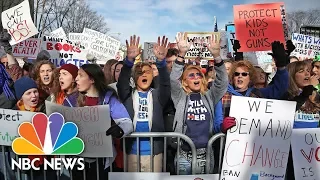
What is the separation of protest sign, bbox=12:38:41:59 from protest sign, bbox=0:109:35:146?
4869mm

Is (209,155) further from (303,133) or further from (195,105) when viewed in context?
(303,133)

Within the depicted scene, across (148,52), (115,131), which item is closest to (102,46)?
(148,52)

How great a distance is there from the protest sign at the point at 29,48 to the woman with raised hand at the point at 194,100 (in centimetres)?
525

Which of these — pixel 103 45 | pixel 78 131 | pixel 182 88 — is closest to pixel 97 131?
pixel 78 131

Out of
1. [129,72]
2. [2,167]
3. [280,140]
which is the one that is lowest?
[2,167]

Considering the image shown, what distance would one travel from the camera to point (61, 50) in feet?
29.8

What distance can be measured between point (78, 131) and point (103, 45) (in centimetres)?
666

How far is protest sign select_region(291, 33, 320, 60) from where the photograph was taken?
374 inches

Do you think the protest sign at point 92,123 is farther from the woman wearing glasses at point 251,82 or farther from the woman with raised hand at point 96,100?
the woman wearing glasses at point 251,82

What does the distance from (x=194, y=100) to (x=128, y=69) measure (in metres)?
0.74

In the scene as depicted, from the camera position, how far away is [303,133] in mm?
3791

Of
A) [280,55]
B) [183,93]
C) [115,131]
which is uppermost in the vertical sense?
[280,55]

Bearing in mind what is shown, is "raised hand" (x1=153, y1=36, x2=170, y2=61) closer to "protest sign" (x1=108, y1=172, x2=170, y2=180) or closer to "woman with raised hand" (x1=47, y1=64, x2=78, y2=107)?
"woman with raised hand" (x1=47, y1=64, x2=78, y2=107)

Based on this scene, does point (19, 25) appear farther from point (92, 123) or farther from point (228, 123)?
point (228, 123)
